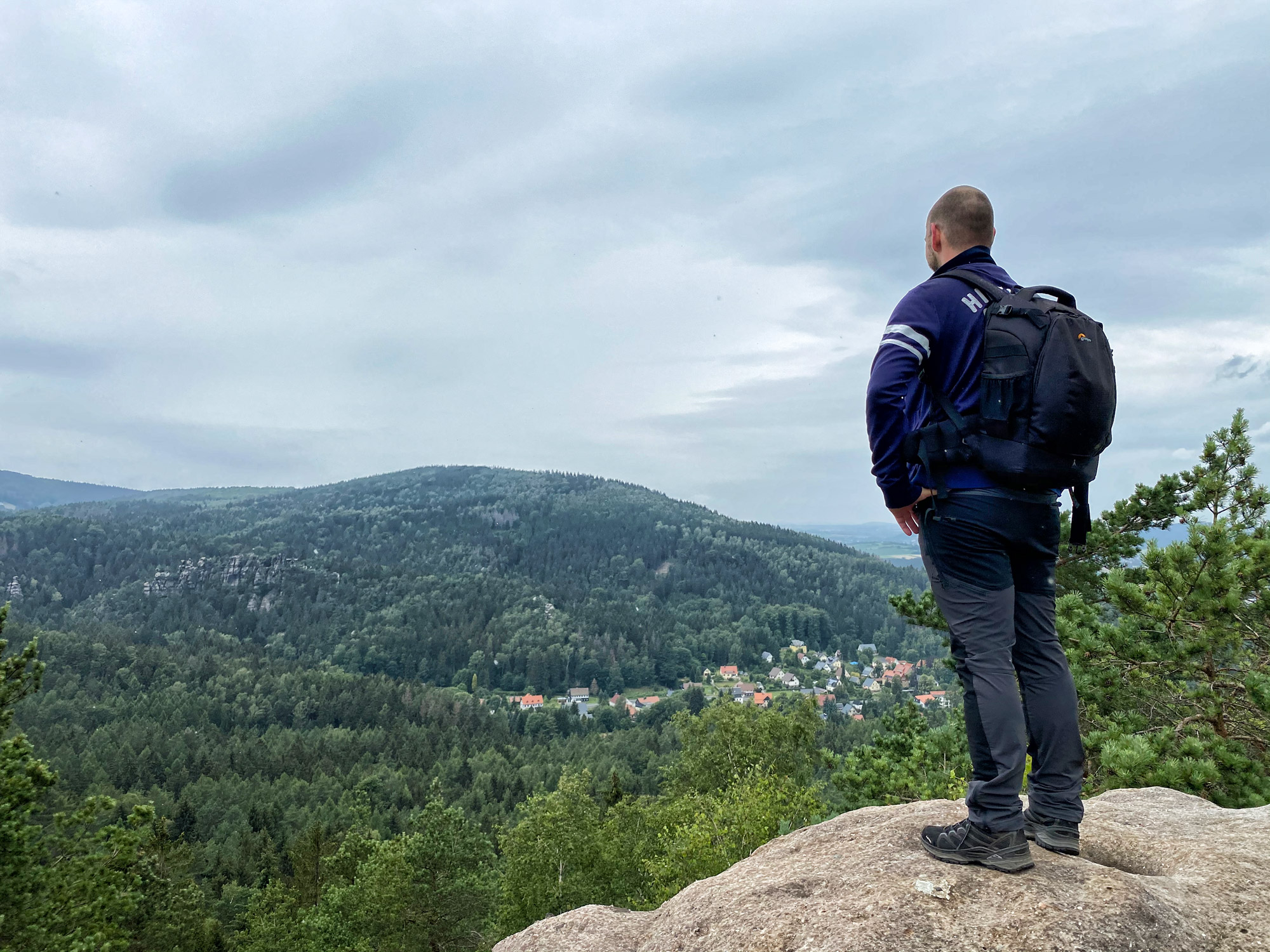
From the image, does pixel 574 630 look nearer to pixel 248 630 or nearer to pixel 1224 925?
pixel 248 630

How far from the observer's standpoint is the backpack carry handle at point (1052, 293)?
3.47 metres

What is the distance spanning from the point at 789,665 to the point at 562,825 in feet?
497

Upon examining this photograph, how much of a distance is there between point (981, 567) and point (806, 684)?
525ft

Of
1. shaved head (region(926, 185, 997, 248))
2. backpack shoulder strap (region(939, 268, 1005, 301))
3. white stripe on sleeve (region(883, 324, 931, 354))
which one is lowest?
white stripe on sleeve (region(883, 324, 931, 354))

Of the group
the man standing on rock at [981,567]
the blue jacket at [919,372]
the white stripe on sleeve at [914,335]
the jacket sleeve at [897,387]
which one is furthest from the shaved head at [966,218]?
the white stripe on sleeve at [914,335]

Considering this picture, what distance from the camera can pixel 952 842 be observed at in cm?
367

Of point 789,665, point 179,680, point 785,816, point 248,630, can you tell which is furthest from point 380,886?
point 248,630

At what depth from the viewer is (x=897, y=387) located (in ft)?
11.2

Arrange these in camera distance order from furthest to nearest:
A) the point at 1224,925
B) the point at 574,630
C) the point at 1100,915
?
the point at 574,630 → the point at 1224,925 → the point at 1100,915

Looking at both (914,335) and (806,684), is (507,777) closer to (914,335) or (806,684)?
(914,335)

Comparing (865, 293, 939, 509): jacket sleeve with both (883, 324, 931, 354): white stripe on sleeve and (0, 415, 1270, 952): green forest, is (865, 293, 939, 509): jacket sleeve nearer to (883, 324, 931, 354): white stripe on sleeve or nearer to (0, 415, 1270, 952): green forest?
(883, 324, 931, 354): white stripe on sleeve

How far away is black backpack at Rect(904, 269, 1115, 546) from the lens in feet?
10.5

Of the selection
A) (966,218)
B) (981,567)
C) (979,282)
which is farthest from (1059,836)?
(966,218)

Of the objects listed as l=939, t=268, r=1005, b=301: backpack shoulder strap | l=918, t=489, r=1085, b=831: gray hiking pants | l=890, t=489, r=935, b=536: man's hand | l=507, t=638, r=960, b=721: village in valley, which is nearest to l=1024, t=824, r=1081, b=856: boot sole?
l=918, t=489, r=1085, b=831: gray hiking pants
